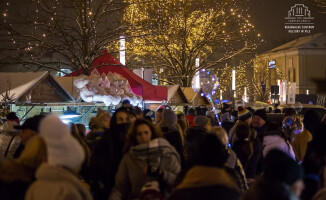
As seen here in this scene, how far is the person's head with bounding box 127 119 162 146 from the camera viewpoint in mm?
5352

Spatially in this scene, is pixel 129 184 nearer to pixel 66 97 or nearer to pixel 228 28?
pixel 66 97

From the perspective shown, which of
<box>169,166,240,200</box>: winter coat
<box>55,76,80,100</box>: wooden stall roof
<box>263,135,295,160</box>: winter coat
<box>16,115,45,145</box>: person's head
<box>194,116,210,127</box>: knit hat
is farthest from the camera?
<box>55,76,80,100</box>: wooden stall roof

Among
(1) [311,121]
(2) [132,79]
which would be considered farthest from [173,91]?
(1) [311,121]

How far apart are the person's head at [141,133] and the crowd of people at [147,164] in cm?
1

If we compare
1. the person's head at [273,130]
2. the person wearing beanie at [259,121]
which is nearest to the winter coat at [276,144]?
the person's head at [273,130]

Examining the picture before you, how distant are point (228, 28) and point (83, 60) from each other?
1382cm

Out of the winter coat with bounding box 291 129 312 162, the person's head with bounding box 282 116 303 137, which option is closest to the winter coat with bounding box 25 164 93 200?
the winter coat with bounding box 291 129 312 162

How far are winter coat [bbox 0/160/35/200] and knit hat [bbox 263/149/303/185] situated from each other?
1.89 meters

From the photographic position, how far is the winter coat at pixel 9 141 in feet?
24.3

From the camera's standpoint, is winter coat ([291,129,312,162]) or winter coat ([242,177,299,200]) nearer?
winter coat ([242,177,299,200])

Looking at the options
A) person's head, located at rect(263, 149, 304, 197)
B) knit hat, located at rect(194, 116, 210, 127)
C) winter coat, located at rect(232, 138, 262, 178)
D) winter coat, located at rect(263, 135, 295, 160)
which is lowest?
winter coat, located at rect(232, 138, 262, 178)

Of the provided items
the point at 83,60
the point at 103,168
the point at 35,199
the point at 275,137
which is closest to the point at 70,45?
the point at 83,60

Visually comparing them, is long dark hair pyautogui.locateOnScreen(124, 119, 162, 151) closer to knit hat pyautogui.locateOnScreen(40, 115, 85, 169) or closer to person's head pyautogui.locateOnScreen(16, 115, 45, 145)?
person's head pyautogui.locateOnScreen(16, 115, 45, 145)

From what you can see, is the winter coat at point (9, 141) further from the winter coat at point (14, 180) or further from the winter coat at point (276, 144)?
the winter coat at point (276, 144)
